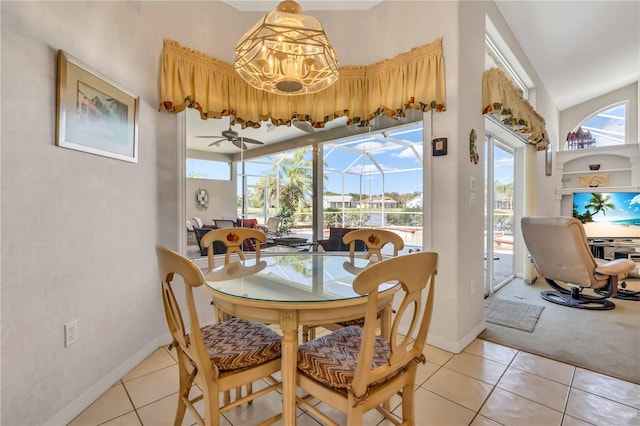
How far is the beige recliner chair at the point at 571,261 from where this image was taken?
3037mm

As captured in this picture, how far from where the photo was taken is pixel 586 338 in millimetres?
2543

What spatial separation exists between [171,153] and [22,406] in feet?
5.73

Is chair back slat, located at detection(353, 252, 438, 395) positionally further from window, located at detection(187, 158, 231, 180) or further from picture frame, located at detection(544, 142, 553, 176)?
picture frame, located at detection(544, 142, 553, 176)

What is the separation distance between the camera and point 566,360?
7.14 ft

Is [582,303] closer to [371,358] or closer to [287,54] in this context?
[371,358]

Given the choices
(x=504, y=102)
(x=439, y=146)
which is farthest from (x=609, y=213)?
(x=439, y=146)

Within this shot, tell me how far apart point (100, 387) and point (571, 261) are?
14.2 feet

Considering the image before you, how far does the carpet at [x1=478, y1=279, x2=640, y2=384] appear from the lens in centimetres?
213

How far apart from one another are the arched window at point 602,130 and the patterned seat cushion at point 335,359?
7.01 m

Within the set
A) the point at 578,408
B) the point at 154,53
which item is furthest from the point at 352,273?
the point at 154,53

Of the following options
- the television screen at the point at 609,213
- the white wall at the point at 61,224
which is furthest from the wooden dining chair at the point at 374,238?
the television screen at the point at 609,213

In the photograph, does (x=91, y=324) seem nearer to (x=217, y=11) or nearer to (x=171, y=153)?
(x=171, y=153)

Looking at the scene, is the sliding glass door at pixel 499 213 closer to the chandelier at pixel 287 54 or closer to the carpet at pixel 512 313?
the carpet at pixel 512 313

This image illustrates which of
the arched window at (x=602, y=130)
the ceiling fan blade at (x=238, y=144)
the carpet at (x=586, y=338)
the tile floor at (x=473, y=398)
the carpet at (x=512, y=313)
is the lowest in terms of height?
the tile floor at (x=473, y=398)
